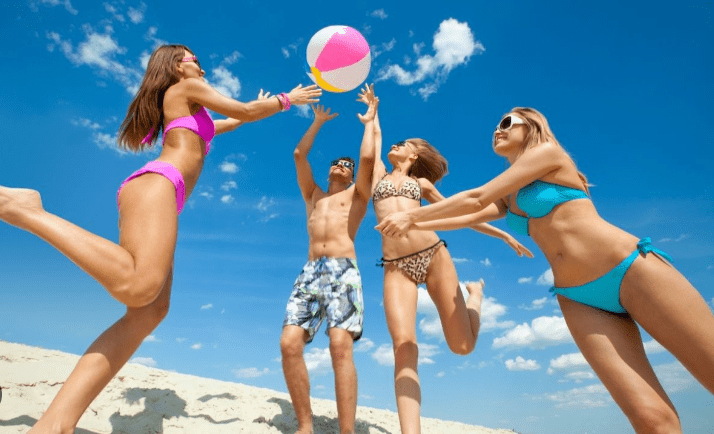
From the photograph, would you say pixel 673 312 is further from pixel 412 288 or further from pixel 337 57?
pixel 337 57

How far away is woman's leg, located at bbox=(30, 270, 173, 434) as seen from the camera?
3.06m

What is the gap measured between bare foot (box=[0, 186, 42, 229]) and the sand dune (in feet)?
6.91

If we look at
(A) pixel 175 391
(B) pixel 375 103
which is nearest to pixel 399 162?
(B) pixel 375 103

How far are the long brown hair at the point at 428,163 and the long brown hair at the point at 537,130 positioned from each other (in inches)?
102

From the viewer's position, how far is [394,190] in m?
5.71

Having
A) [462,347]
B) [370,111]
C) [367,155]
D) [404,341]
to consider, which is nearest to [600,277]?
[404,341]

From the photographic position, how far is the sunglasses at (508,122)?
394 cm

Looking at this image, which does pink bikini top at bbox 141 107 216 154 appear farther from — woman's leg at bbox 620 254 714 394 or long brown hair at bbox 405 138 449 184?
woman's leg at bbox 620 254 714 394

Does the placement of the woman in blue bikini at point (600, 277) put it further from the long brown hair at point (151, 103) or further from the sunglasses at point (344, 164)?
the sunglasses at point (344, 164)

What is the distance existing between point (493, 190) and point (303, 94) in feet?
7.23

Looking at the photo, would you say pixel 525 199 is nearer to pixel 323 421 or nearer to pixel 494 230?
pixel 494 230

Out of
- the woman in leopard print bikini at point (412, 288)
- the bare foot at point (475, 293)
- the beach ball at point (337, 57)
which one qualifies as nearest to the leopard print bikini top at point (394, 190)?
the woman in leopard print bikini at point (412, 288)

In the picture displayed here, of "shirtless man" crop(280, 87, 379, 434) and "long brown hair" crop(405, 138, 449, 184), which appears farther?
"long brown hair" crop(405, 138, 449, 184)

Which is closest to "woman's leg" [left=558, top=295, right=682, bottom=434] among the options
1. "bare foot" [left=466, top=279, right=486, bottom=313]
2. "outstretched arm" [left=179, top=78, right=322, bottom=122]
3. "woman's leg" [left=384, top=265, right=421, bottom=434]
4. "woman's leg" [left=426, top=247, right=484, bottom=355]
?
"woman's leg" [left=384, top=265, right=421, bottom=434]
